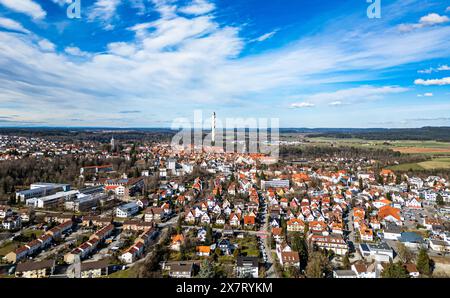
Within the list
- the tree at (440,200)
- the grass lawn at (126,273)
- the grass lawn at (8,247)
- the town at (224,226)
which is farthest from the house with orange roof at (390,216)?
the grass lawn at (8,247)

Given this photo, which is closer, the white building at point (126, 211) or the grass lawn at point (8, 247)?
the grass lawn at point (8, 247)

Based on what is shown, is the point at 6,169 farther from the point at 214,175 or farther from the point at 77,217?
the point at 214,175

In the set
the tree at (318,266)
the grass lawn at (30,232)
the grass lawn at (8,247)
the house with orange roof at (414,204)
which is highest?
the tree at (318,266)

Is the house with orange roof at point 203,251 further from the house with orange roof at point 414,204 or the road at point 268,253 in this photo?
the house with orange roof at point 414,204

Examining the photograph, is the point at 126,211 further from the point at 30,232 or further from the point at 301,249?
the point at 301,249

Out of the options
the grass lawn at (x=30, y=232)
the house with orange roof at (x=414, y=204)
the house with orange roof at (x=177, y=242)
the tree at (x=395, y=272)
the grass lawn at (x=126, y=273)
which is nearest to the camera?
the tree at (x=395, y=272)

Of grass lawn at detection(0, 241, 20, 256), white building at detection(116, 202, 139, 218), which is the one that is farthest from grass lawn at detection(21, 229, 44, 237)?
white building at detection(116, 202, 139, 218)
